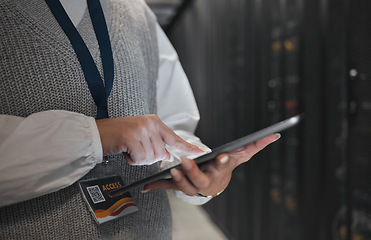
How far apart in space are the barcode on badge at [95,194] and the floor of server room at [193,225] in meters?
2.84

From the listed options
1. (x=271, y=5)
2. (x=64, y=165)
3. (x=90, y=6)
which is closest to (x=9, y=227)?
(x=64, y=165)

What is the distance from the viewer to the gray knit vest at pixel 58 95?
62 cm

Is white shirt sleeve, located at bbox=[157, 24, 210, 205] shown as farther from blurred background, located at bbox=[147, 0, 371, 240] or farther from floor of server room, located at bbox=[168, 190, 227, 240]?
floor of server room, located at bbox=[168, 190, 227, 240]

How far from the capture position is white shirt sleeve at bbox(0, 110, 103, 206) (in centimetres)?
54

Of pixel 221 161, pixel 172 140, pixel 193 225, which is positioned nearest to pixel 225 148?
pixel 221 161

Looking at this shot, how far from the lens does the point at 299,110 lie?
80.2 inches

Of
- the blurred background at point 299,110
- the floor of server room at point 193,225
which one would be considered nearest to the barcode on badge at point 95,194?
the blurred background at point 299,110

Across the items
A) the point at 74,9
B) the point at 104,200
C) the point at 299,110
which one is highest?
the point at 74,9

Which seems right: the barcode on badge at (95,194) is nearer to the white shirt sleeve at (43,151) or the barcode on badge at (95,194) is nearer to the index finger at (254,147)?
the white shirt sleeve at (43,151)

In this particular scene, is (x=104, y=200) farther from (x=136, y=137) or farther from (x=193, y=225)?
(x=193, y=225)

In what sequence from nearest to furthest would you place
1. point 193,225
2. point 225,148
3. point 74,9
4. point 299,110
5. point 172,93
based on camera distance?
→ point 225,148 < point 74,9 < point 172,93 < point 299,110 < point 193,225

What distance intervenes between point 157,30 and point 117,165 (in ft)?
1.57

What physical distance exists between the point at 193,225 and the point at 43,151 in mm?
3995

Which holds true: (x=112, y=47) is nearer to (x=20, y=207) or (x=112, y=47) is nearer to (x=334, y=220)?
(x=20, y=207)
